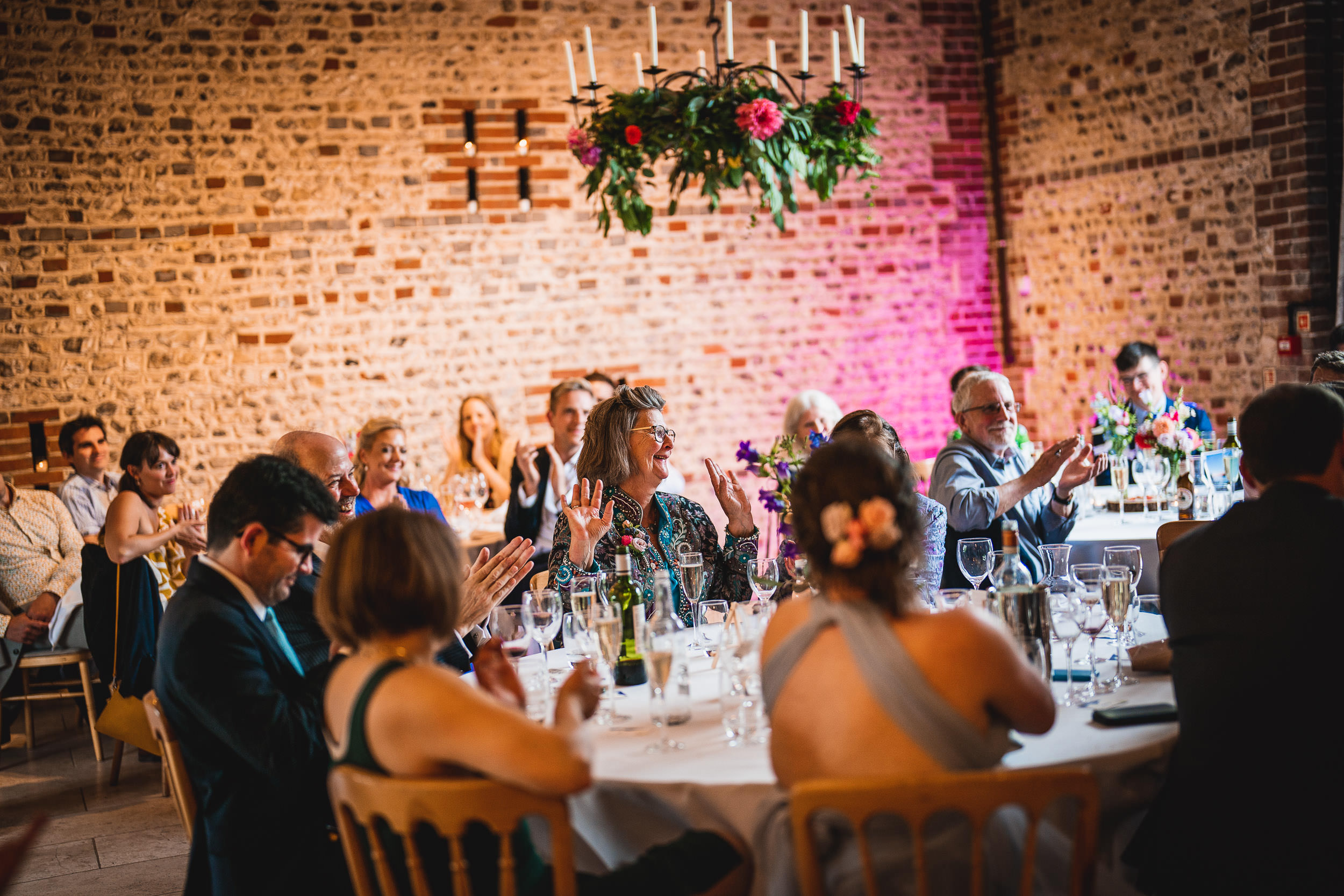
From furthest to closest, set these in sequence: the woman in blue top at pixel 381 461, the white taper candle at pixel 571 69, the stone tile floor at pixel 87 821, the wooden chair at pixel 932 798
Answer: the woman in blue top at pixel 381 461 < the white taper candle at pixel 571 69 < the stone tile floor at pixel 87 821 < the wooden chair at pixel 932 798

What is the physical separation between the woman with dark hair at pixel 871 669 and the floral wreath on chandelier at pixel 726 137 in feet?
6.38

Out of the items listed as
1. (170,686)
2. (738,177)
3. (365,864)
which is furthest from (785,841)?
(738,177)

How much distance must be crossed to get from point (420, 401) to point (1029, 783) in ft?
19.4

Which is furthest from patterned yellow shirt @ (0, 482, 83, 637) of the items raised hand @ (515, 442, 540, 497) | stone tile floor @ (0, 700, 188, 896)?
raised hand @ (515, 442, 540, 497)

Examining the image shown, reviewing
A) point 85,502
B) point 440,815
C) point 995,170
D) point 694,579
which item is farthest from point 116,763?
point 995,170

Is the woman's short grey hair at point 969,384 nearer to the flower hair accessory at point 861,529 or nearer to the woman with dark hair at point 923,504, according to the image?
the woman with dark hair at point 923,504

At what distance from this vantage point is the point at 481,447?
6898mm

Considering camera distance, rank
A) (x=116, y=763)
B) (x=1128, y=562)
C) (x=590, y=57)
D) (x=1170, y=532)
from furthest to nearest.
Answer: (x=116, y=763), (x=590, y=57), (x=1170, y=532), (x=1128, y=562)

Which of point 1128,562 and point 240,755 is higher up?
point 1128,562

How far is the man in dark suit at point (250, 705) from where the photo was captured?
7.41ft

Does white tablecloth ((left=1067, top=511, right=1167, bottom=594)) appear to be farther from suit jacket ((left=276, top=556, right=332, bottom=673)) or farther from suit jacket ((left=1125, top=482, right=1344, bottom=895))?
suit jacket ((left=276, top=556, right=332, bottom=673))

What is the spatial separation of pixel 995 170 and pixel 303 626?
21.1 ft

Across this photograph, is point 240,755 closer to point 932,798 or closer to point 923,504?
point 932,798

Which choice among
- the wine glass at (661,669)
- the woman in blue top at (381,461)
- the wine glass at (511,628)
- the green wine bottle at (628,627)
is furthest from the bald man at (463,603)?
the woman in blue top at (381,461)
